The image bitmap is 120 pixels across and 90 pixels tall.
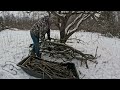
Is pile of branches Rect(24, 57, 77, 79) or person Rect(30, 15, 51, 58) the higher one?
person Rect(30, 15, 51, 58)

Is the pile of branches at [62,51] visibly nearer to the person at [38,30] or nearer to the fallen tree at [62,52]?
the fallen tree at [62,52]

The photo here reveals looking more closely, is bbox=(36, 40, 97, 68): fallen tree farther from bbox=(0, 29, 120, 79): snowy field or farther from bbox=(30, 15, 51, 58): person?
bbox=(30, 15, 51, 58): person

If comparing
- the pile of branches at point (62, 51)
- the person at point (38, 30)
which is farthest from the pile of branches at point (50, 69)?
the pile of branches at point (62, 51)

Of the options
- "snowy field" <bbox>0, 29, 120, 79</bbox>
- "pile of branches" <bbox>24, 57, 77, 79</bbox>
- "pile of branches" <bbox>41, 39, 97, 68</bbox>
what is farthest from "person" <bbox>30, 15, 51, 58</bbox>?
"snowy field" <bbox>0, 29, 120, 79</bbox>

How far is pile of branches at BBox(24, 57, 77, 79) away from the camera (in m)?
4.62

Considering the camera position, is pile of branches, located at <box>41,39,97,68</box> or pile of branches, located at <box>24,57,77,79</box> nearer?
pile of branches, located at <box>24,57,77,79</box>

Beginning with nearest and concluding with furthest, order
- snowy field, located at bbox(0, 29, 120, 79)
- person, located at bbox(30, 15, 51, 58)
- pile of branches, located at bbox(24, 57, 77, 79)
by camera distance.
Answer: pile of branches, located at bbox(24, 57, 77, 79), snowy field, located at bbox(0, 29, 120, 79), person, located at bbox(30, 15, 51, 58)

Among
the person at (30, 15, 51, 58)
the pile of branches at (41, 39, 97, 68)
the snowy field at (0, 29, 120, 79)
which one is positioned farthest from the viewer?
the pile of branches at (41, 39, 97, 68)

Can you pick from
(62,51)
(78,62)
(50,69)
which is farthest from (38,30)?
(78,62)

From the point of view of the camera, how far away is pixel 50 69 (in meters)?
→ 4.80
